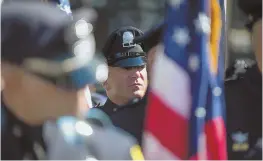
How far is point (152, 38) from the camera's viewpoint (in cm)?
290

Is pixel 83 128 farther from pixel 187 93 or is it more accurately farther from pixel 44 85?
pixel 187 93

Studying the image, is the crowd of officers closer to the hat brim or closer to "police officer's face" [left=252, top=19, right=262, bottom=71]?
"police officer's face" [left=252, top=19, right=262, bottom=71]

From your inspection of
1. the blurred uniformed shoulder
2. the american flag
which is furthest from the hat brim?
the blurred uniformed shoulder

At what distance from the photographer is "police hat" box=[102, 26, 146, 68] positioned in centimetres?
339

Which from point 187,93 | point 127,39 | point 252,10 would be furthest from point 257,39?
point 127,39

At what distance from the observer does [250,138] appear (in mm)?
2311

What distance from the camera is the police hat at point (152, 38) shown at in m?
2.78


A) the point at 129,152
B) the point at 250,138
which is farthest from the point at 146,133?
the point at 250,138

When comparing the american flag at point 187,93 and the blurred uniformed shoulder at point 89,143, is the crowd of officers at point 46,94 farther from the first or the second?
the american flag at point 187,93

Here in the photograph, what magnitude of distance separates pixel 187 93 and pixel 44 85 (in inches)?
22.4

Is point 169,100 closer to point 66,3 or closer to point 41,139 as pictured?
point 41,139

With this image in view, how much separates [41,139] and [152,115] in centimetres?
47

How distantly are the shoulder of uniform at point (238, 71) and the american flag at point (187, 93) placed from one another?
1.15 ft

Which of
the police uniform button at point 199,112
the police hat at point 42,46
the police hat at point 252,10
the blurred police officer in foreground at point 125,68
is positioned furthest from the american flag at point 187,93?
the blurred police officer in foreground at point 125,68
